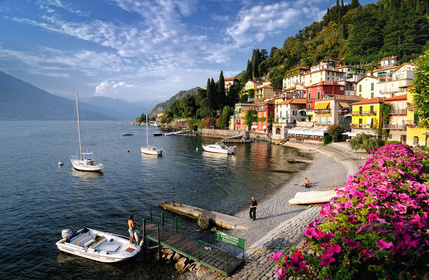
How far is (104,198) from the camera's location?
2647 cm

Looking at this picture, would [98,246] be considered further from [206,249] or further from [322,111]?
[322,111]

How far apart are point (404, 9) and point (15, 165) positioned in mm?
128996

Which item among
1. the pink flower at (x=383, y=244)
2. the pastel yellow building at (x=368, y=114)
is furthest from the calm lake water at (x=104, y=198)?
the pastel yellow building at (x=368, y=114)

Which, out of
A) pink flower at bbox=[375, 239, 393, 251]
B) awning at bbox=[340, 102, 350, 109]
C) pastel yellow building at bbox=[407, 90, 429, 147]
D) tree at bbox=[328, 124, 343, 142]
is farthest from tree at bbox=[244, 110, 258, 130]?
pink flower at bbox=[375, 239, 393, 251]

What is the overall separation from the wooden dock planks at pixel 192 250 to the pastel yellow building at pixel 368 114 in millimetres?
47376

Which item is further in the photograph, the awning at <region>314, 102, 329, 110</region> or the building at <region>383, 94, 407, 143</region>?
the awning at <region>314, 102, 329, 110</region>

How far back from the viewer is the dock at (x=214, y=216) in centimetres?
1779

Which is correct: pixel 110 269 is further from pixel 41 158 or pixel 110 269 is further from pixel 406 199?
pixel 41 158

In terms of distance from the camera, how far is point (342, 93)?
225 feet

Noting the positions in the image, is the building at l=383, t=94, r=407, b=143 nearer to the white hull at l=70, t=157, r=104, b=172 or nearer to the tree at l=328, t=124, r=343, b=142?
the tree at l=328, t=124, r=343, b=142

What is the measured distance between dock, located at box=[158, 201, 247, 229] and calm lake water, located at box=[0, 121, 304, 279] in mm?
818

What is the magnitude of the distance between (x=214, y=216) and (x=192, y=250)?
5762 millimetres

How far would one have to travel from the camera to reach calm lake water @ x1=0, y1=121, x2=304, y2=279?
48.1 ft

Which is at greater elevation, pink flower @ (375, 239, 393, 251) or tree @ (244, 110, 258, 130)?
tree @ (244, 110, 258, 130)
